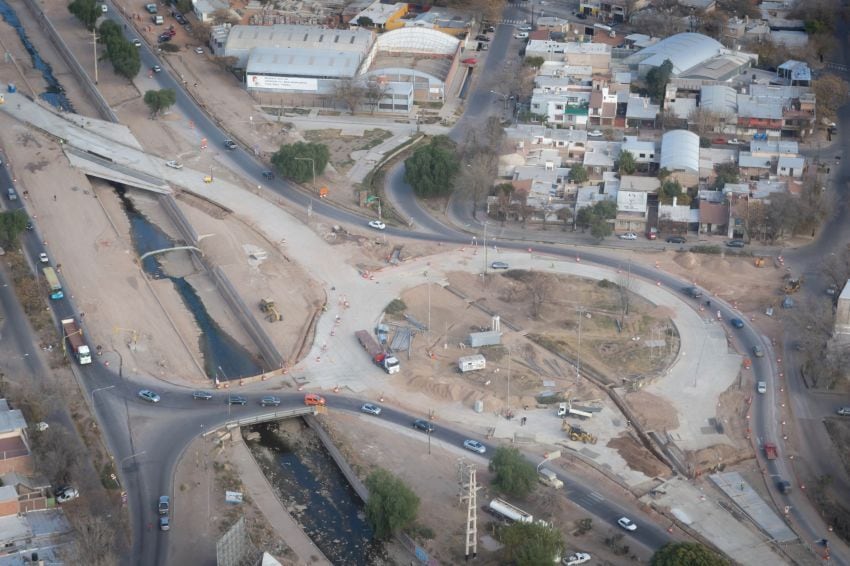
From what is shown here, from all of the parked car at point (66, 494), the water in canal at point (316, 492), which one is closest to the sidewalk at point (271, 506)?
the water in canal at point (316, 492)

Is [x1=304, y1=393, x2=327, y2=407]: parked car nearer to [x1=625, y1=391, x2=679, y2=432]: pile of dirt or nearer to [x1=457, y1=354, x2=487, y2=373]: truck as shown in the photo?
[x1=457, y1=354, x2=487, y2=373]: truck

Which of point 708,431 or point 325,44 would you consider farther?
point 325,44

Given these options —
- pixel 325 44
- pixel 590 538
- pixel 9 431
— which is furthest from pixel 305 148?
pixel 590 538

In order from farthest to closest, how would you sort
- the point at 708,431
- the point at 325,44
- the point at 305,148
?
the point at 325,44
the point at 305,148
the point at 708,431

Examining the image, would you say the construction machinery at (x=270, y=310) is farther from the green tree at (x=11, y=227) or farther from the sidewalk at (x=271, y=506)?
the green tree at (x=11, y=227)

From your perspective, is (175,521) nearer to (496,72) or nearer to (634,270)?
(634,270)

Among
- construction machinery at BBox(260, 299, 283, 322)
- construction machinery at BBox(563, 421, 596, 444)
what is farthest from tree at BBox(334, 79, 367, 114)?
construction machinery at BBox(563, 421, 596, 444)
